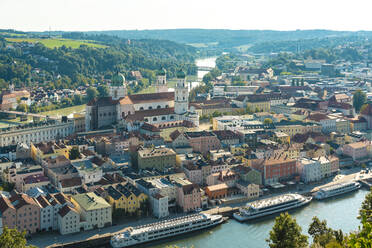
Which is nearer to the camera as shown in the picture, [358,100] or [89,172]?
[89,172]

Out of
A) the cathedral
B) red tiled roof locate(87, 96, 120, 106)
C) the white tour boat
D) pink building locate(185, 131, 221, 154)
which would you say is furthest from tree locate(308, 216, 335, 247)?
red tiled roof locate(87, 96, 120, 106)

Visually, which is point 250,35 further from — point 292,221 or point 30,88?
point 292,221

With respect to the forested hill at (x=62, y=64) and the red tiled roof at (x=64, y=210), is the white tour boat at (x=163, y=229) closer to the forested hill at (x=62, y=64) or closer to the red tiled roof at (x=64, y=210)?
the red tiled roof at (x=64, y=210)

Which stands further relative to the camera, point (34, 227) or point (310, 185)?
point (310, 185)

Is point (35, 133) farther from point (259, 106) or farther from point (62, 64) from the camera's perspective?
point (62, 64)

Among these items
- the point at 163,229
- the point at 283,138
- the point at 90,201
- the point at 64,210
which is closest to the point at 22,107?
the point at 283,138

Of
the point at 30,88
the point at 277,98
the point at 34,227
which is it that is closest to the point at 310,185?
the point at 34,227
